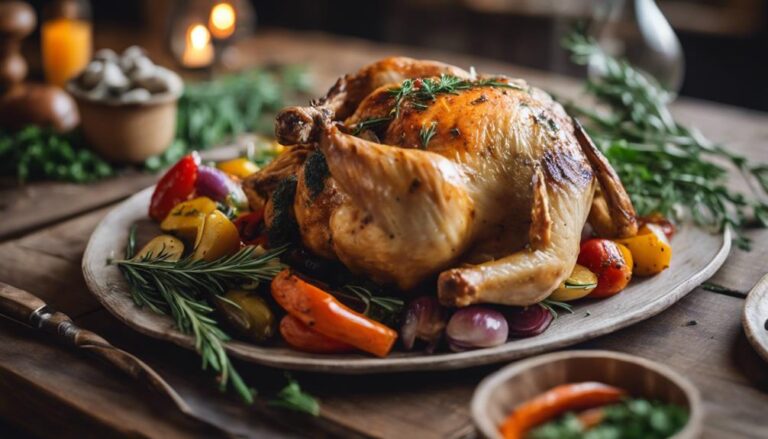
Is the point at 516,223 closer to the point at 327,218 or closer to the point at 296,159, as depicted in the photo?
the point at 327,218

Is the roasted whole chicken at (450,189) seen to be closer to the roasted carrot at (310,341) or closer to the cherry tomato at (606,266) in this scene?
the cherry tomato at (606,266)

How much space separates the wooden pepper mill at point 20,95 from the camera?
13.2ft

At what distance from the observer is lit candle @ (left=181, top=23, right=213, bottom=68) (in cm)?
488

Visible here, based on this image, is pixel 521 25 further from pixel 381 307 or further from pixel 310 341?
pixel 310 341

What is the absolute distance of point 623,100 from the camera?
3.64 metres

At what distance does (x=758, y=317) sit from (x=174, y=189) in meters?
1.95

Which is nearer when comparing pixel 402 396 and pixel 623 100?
pixel 402 396

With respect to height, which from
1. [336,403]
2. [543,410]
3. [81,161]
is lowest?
[81,161]

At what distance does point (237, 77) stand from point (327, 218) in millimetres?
2892

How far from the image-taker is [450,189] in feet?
6.72

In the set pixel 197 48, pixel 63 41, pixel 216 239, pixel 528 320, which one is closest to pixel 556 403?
pixel 528 320

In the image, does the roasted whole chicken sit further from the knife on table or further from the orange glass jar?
the orange glass jar

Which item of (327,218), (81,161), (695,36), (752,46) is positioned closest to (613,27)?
(695,36)

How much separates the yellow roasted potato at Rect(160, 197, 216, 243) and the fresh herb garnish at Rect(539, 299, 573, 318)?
1.11 meters
